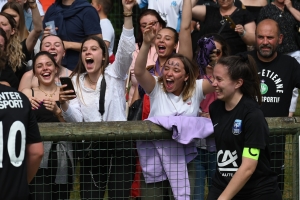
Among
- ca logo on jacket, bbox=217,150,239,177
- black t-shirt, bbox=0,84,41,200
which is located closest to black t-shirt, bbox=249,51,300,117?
ca logo on jacket, bbox=217,150,239,177

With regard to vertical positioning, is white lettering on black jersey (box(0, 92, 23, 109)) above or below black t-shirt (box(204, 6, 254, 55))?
below

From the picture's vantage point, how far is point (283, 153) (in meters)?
7.29

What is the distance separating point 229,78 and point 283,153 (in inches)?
52.6

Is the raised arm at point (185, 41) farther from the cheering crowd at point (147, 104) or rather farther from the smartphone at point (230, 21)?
the smartphone at point (230, 21)

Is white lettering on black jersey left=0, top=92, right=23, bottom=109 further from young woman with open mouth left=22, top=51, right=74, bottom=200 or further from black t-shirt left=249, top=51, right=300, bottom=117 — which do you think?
black t-shirt left=249, top=51, right=300, bottom=117

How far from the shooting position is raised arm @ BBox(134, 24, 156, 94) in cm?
697

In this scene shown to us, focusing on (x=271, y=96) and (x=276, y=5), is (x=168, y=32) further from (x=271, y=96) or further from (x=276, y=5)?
(x=276, y=5)

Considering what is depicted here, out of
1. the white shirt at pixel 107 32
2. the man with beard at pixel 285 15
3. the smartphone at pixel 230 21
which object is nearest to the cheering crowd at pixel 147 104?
the smartphone at pixel 230 21

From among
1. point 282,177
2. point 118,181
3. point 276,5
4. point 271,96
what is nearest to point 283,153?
point 282,177

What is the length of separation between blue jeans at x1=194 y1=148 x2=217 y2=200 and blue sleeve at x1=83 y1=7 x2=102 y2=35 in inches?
107

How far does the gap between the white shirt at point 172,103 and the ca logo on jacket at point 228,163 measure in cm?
107

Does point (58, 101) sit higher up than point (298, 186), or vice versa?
point (58, 101)

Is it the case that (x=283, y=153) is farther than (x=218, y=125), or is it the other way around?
(x=283, y=153)

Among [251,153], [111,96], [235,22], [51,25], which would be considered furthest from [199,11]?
[251,153]
